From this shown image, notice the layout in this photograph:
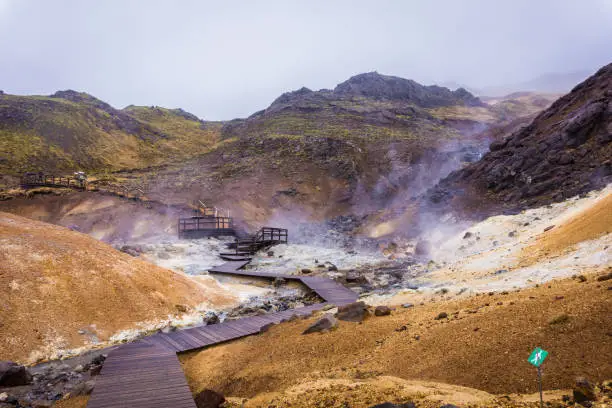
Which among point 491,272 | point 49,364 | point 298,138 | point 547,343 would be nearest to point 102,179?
point 298,138

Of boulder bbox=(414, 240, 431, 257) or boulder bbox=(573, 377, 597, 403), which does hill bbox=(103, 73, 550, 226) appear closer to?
boulder bbox=(414, 240, 431, 257)

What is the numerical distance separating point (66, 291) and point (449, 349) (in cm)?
977

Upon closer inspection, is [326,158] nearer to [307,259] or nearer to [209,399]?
[307,259]

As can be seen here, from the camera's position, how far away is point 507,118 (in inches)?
3273

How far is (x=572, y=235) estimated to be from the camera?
11.4 meters

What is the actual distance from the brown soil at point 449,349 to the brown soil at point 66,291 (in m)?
3.34

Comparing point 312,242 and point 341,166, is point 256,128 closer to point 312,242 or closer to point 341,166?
point 341,166

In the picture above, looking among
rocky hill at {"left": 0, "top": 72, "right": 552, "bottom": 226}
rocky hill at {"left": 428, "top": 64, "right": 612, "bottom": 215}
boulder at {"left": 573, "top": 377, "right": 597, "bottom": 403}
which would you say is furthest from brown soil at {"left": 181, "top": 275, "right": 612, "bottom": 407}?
rocky hill at {"left": 0, "top": 72, "right": 552, "bottom": 226}

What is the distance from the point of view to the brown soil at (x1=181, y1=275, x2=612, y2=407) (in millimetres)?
4664

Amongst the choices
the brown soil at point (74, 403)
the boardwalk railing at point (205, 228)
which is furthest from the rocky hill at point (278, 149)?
the brown soil at point (74, 403)

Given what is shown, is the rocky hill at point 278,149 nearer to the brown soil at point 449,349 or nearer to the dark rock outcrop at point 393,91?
the dark rock outcrop at point 393,91

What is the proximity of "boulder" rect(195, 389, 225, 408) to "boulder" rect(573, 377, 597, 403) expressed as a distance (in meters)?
4.60

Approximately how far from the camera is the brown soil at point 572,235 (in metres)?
10.6

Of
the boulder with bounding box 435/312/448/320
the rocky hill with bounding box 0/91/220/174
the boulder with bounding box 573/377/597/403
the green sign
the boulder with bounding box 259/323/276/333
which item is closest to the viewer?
the green sign
